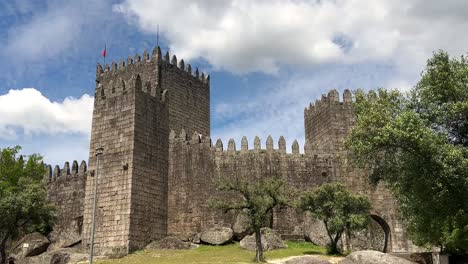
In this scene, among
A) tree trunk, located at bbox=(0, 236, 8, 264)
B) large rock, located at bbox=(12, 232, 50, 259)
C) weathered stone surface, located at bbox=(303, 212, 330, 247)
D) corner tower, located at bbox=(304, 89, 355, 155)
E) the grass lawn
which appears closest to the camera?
the grass lawn

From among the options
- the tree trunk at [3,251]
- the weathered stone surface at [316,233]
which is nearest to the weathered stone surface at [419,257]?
the weathered stone surface at [316,233]

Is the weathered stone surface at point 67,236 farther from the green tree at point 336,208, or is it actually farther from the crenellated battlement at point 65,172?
the green tree at point 336,208

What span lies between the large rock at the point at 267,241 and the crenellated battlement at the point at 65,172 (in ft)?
49.2

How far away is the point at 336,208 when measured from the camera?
28.2 m

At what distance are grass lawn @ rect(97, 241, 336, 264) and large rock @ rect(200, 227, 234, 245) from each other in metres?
0.39

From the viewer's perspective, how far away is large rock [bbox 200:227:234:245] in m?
30.5

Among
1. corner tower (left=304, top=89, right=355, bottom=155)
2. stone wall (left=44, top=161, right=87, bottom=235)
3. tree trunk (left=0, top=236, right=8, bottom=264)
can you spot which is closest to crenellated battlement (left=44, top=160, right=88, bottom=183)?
stone wall (left=44, top=161, right=87, bottom=235)

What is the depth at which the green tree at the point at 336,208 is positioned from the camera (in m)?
27.8

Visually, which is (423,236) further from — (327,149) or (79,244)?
(79,244)

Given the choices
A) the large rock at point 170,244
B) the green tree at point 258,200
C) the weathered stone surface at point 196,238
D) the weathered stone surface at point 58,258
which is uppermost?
the green tree at point 258,200

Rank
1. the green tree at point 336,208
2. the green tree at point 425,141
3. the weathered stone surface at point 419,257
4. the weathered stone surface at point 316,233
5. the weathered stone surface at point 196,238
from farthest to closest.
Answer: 1. the weathered stone surface at point 196,238
2. the weathered stone surface at point 316,233
3. the weathered stone surface at point 419,257
4. the green tree at point 336,208
5. the green tree at point 425,141

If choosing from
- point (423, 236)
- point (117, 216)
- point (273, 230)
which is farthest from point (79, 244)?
point (423, 236)

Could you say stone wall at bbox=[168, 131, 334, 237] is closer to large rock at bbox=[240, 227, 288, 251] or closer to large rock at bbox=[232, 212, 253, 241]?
large rock at bbox=[232, 212, 253, 241]

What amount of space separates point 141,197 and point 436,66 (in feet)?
56.7
